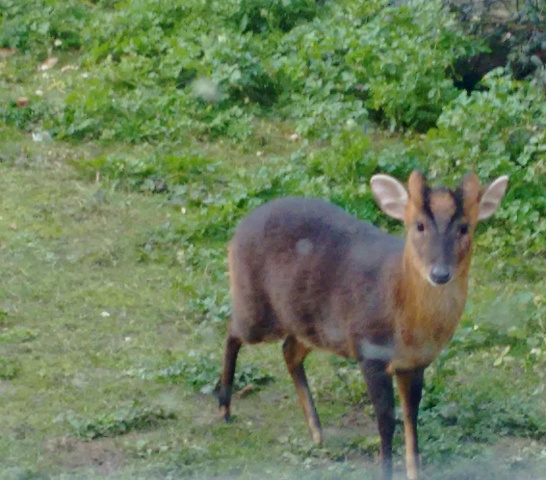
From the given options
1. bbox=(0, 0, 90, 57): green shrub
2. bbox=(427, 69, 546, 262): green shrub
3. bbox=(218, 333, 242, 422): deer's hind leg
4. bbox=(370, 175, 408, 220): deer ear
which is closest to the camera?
bbox=(370, 175, 408, 220): deer ear

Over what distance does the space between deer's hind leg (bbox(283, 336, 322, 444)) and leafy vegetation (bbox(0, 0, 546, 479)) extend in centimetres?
15

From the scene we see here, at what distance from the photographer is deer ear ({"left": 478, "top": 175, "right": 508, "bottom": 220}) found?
234 inches

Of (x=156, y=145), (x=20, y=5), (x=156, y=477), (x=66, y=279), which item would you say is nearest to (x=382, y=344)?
(x=156, y=477)

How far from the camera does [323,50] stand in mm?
11484

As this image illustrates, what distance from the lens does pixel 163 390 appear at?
6.99 m

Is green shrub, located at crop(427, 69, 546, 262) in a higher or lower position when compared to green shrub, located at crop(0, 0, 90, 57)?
lower

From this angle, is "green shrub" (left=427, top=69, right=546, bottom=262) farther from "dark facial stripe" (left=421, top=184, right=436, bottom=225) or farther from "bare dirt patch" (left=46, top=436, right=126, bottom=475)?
"bare dirt patch" (left=46, top=436, right=126, bottom=475)

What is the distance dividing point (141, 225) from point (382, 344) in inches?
150

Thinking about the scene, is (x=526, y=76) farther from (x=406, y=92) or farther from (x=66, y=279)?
(x=66, y=279)

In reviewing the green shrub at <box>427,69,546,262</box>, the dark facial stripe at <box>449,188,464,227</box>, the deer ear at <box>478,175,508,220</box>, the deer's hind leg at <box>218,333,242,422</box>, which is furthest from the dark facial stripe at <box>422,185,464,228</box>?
the green shrub at <box>427,69,546,262</box>

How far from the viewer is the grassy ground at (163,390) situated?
6.11 metres

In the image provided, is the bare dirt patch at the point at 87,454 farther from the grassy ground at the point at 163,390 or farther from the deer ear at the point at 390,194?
the deer ear at the point at 390,194

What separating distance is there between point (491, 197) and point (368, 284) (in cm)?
72

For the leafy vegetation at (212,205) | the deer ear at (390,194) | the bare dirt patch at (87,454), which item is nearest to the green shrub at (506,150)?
the leafy vegetation at (212,205)
